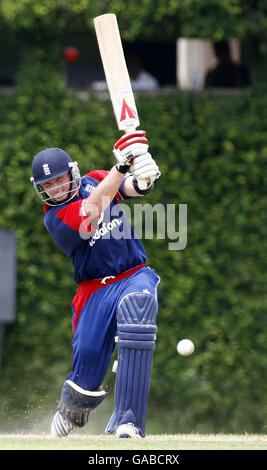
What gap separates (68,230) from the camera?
5.68m

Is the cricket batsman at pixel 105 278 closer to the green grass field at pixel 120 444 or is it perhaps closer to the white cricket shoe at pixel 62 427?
the white cricket shoe at pixel 62 427

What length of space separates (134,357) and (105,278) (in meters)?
0.55

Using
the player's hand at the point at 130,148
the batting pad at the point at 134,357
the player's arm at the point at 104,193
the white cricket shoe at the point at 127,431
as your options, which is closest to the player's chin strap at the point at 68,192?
the player's arm at the point at 104,193

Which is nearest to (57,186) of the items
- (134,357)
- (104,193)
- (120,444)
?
(104,193)

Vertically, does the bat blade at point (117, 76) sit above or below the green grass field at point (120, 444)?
above

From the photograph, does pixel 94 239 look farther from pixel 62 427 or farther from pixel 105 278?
pixel 62 427

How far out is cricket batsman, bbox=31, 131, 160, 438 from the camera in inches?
217

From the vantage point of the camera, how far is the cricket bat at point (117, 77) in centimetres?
576

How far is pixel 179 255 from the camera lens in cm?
849

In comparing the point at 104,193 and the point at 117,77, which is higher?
the point at 117,77

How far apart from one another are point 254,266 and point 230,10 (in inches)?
81.7

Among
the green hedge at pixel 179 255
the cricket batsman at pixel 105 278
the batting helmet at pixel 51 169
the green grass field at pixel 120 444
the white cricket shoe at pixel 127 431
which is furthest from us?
the green hedge at pixel 179 255

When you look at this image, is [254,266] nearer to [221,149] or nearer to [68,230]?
[221,149]
